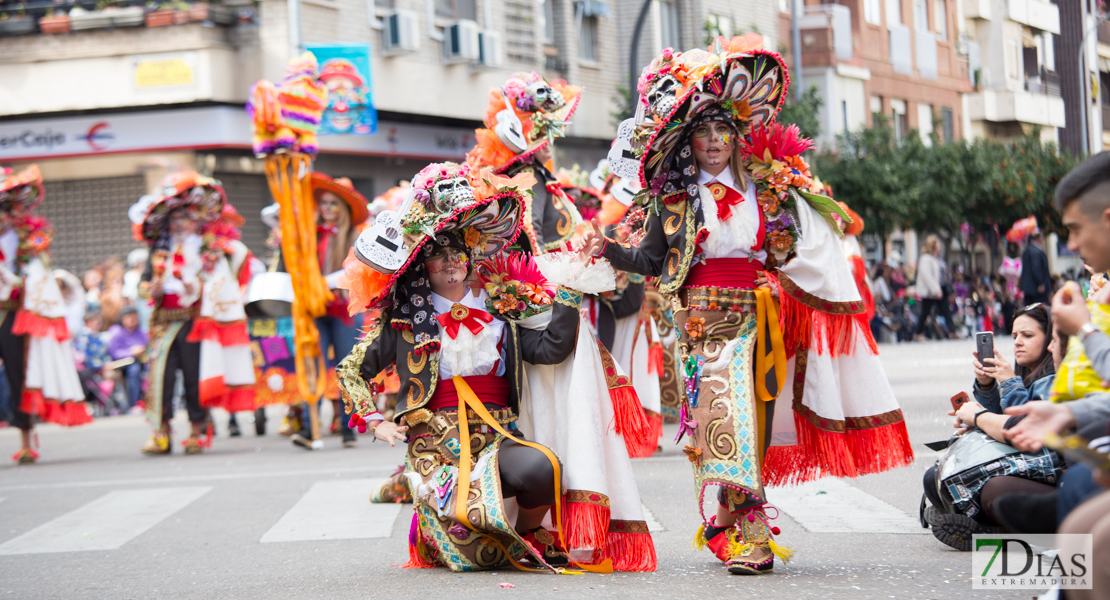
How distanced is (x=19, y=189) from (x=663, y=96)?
25.6 feet

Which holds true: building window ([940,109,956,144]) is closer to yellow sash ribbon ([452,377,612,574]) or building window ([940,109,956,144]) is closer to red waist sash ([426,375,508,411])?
red waist sash ([426,375,508,411])

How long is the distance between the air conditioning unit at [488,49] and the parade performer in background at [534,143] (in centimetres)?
1752

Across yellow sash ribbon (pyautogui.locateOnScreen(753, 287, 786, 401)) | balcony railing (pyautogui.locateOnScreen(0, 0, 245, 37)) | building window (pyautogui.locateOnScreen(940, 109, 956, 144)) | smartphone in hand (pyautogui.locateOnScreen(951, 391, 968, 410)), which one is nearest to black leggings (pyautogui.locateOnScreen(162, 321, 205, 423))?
yellow sash ribbon (pyautogui.locateOnScreen(753, 287, 786, 401))

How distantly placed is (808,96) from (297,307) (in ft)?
63.4

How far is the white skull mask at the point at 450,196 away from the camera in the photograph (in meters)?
5.41

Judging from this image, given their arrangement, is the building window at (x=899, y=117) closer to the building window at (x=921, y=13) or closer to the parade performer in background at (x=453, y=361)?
the building window at (x=921, y=13)

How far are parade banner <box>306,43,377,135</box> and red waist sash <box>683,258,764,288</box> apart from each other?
1047cm

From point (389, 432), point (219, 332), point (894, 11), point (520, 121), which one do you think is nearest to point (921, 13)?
point (894, 11)

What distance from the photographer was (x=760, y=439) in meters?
5.54

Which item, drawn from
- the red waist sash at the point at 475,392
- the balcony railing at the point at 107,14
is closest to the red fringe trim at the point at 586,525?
the red waist sash at the point at 475,392

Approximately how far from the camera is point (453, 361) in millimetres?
5480

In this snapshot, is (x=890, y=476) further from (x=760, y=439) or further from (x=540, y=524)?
(x=540, y=524)

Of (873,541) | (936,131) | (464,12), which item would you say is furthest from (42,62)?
(936,131)

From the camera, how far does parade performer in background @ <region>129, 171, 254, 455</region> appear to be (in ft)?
38.1
